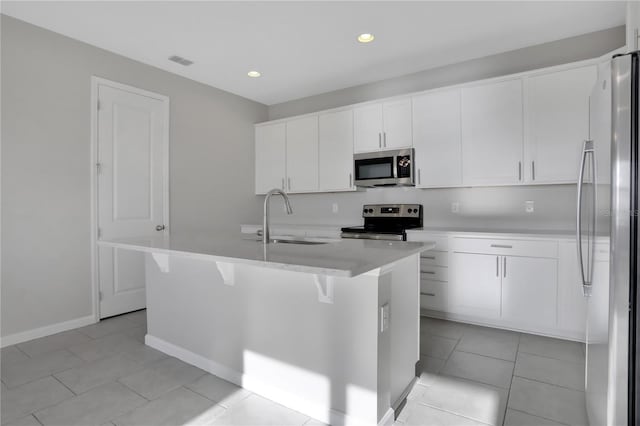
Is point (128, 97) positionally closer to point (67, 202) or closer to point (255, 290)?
point (67, 202)

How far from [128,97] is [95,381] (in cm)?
276

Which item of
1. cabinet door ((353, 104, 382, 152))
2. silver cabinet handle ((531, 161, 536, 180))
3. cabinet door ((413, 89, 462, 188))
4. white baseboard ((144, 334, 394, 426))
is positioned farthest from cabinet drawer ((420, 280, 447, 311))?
white baseboard ((144, 334, 394, 426))

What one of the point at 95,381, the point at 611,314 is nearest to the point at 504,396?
the point at 611,314

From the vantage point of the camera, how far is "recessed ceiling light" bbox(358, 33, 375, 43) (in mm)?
3130

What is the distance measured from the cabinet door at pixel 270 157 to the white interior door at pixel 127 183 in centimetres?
145

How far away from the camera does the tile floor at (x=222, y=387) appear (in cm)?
177

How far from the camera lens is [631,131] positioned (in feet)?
3.70

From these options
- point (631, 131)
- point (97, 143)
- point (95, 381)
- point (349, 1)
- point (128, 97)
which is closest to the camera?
point (631, 131)

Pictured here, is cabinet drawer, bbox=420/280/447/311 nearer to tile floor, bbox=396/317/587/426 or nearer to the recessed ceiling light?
tile floor, bbox=396/317/587/426

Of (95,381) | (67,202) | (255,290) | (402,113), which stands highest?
(402,113)

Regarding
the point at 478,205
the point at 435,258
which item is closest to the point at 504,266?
the point at 435,258

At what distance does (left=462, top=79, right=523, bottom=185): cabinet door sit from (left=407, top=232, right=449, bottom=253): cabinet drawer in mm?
668

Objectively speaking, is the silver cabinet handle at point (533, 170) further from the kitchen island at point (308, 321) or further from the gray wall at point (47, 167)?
the gray wall at point (47, 167)

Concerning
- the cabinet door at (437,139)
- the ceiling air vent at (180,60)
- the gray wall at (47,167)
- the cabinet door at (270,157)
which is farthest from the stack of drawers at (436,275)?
the gray wall at (47,167)
